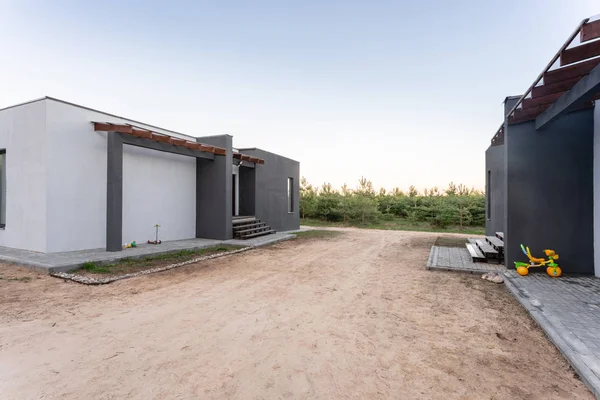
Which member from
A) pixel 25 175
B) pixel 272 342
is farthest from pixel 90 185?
pixel 272 342

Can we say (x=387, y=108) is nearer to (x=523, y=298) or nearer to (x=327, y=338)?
Result: (x=523, y=298)

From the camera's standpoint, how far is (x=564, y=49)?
3035 mm

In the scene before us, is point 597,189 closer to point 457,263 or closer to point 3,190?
point 457,263

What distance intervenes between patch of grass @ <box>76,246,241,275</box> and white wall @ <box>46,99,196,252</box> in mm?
1683

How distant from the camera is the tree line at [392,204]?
15.6 metres

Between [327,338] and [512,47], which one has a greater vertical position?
[512,47]

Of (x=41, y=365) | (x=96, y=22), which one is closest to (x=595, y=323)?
(x=41, y=365)

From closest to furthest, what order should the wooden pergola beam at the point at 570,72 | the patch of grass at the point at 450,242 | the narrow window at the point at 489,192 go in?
1. the wooden pergola beam at the point at 570,72
2. the patch of grass at the point at 450,242
3. the narrow window at the point at 489,192

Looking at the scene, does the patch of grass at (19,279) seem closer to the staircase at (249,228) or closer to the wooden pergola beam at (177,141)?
the wooden pergola beam at (177,141)

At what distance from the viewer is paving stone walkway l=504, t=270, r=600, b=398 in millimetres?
2170

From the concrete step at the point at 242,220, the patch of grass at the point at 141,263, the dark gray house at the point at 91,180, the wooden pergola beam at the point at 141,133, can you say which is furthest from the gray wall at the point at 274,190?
the wooden pergola beam at the point at 141,133

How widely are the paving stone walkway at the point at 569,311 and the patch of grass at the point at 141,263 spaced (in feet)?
20.3

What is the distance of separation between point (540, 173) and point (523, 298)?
8.77ft

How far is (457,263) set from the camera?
604 cm
